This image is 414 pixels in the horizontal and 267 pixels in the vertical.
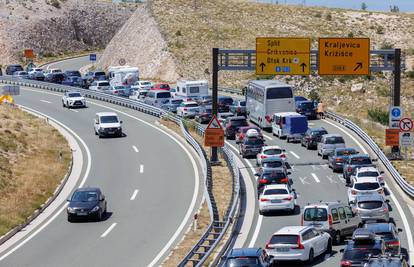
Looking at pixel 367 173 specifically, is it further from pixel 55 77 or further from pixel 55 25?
pixel 55 25

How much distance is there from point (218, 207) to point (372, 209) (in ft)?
26.1

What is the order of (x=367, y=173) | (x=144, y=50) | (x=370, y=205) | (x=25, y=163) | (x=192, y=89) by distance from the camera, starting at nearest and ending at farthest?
(x=370, y=205) → (x=367, y=173) → (x=25, y=163) → (x=192, y=89) → (x=144, y=50)

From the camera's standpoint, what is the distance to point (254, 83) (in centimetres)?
6819

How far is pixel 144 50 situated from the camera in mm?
112938

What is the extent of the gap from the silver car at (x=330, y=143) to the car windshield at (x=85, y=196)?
59.6 feet

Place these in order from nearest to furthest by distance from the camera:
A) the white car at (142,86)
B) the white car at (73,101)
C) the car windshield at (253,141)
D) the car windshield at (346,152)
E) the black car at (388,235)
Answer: the black car at (388,235)
the car windshield at (346,152)
the car windshield at (253,141)
the white car at (73,101)
the white car at (142,86)

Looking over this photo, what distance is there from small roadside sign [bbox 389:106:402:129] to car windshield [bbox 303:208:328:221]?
19385 mm

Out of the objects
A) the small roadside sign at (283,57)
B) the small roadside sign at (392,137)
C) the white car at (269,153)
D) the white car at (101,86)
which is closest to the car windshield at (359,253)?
the white car at (269,153)

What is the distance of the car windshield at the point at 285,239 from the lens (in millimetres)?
29766

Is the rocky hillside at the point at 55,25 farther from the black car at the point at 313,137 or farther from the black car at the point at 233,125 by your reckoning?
the black car at the point at 313,137

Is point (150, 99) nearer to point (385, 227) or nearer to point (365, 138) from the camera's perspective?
point (365, 138)

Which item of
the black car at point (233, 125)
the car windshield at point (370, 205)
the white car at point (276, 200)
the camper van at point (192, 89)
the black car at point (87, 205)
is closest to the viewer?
the car windshield at point (370, 205)

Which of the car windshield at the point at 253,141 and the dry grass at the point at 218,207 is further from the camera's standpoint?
the car windshield at the point at 253,141

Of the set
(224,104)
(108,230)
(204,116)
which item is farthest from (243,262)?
(224,104)
